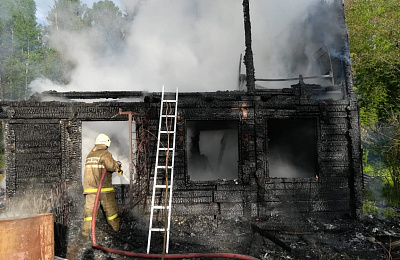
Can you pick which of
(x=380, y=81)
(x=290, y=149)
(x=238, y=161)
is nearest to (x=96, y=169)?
(x=238, y=161)

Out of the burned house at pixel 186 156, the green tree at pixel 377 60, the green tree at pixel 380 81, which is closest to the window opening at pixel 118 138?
the burned house at pixel 186 156

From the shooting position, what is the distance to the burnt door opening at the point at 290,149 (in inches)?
384

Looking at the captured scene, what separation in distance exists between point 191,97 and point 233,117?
1.28 meters

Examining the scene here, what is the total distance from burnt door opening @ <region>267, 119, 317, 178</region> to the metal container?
314 inches

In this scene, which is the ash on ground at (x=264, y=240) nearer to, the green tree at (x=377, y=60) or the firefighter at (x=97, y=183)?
the firefighter at (x=97, y=183)

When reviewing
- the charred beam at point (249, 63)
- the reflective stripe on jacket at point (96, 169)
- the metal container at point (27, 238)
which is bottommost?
the metal container at point (27, 238)

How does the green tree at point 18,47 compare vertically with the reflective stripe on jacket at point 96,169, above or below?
above

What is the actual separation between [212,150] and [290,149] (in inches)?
127

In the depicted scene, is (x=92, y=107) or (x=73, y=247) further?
(x=92, y=107)

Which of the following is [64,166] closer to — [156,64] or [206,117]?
[206,117]

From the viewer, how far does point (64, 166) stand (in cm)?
698

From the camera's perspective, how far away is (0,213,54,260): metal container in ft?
9.03

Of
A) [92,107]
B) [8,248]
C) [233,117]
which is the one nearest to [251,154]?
[233,117]

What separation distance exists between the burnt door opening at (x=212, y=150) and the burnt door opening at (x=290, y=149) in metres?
1.62
